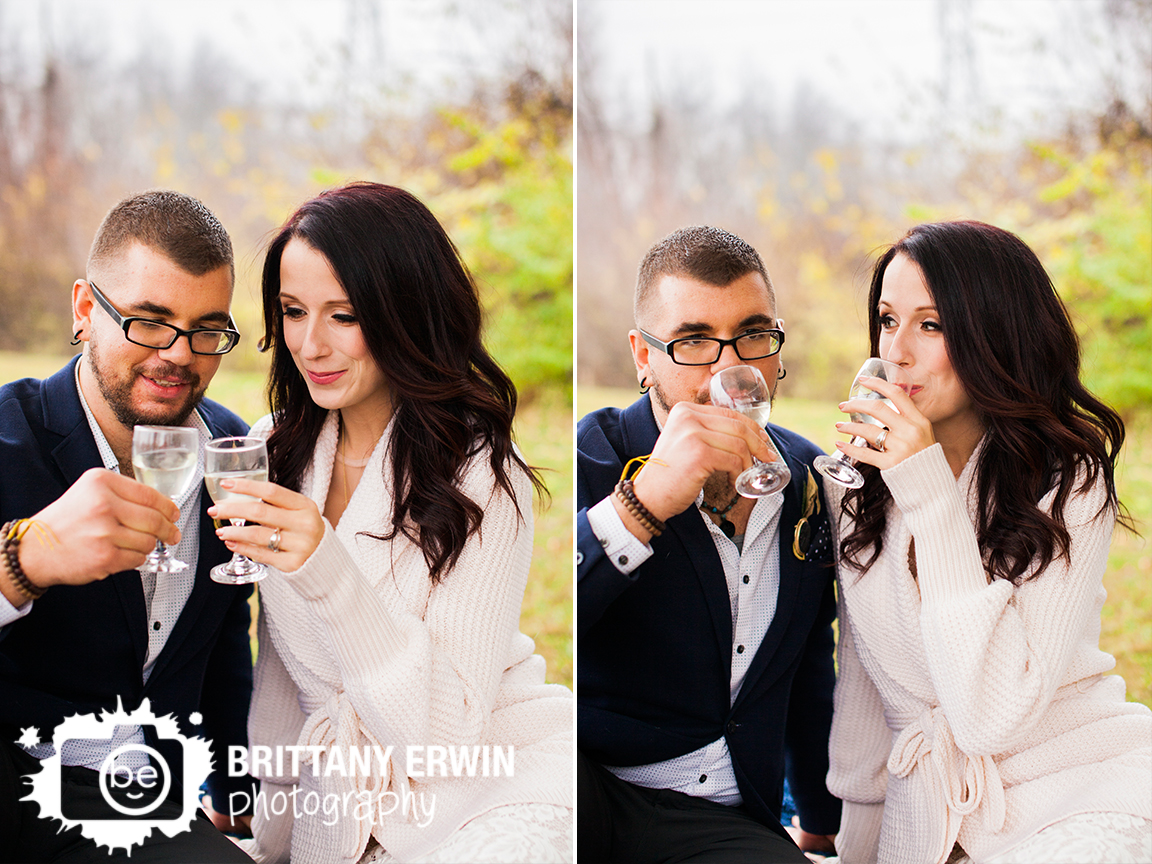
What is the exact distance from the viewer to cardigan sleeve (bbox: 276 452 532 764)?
2178 millimetres

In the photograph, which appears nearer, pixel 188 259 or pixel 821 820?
pixel 188 259

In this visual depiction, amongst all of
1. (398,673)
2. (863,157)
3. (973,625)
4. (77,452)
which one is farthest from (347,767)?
(863,157)

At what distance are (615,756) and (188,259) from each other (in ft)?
5.67

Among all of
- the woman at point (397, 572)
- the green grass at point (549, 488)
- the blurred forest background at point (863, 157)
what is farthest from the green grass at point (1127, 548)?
the woman at point (397, 572)

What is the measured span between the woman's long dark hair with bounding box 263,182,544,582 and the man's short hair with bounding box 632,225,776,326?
19.5 inches

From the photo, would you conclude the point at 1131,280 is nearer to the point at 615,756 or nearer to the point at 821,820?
the point at 821,820

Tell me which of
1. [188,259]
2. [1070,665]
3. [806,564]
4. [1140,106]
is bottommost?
[1070,665]

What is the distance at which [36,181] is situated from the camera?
Result: 4.28 metres

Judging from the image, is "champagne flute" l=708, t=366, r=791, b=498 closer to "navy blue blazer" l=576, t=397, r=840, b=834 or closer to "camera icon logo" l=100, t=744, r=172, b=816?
"navy blue blazer" l=576, t=397, r=840, b=834

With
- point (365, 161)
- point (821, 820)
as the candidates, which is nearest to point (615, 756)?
point (821, 820)

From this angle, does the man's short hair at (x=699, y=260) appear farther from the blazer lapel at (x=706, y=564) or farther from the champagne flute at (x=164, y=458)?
the champagne flute at (x=164, y=458)

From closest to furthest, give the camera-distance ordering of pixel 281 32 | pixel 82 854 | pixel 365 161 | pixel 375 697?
pixel 375 697
pixel 82 854
pixel 281 32
pixel 365 161

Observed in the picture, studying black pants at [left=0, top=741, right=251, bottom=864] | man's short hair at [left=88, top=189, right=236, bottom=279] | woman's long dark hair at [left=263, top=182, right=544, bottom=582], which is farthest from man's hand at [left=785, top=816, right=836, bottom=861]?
man's short hair at [left=88, top=189, right=236, bottom=279]

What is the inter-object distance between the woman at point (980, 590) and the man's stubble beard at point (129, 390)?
170 cm
